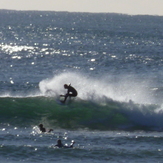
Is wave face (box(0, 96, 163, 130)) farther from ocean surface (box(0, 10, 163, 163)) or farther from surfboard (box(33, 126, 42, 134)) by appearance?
surfboard (box(33, 126, 42, 134))

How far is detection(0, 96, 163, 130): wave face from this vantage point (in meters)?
24.6

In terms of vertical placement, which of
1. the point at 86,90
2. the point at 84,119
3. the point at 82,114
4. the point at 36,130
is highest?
the point at 86,90

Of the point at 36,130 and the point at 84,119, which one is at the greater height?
the point at 84,119

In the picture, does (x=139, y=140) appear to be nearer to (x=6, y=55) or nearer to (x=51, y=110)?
(x=51, y=110)

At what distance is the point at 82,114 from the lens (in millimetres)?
25656

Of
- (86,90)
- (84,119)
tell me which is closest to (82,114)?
(84,119)

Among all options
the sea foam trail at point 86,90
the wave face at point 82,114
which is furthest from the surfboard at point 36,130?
the sea foam trail at point 86,90

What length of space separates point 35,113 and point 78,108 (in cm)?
203

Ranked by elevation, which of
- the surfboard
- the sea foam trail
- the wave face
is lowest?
the surfboard

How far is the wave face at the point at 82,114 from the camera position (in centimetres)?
2461

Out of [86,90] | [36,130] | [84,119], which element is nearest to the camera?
[36,130]

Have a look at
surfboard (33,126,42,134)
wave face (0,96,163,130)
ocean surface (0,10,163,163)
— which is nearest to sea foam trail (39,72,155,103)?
ocean surface (0,10,163,163)

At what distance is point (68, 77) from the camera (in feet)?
102

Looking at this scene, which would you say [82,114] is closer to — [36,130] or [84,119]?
[84,119]
